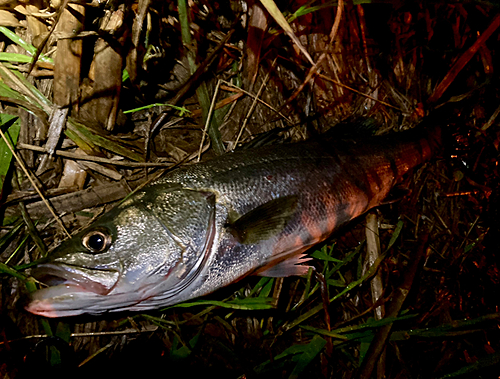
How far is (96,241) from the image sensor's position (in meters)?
1.77

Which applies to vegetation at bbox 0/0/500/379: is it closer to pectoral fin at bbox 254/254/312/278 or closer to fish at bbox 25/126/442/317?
pectoral fin at bbox 254/254/312/278

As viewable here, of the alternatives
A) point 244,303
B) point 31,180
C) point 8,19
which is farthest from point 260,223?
point 8,19

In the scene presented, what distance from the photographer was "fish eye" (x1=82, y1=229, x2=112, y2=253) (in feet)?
5.77

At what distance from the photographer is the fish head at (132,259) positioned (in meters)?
1.70

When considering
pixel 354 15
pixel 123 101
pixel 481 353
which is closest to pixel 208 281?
pixel 123 101

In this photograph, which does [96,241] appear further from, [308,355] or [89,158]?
[308,355]

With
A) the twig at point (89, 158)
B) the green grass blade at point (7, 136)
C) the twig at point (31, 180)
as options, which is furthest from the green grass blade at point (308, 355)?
the green grass blade at point (7, 136)

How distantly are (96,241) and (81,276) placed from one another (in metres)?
0.22

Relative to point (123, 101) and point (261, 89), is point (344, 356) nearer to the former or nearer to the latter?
point (261, 89)

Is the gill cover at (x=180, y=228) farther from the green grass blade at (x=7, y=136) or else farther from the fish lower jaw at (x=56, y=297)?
the green grass blade at (x=7, y=136)

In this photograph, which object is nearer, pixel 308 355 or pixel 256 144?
pixel 308 355

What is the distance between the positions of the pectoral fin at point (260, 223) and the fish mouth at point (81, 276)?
2.63 ft

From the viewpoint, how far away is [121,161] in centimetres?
238

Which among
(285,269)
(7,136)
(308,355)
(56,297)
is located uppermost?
(7,136)
